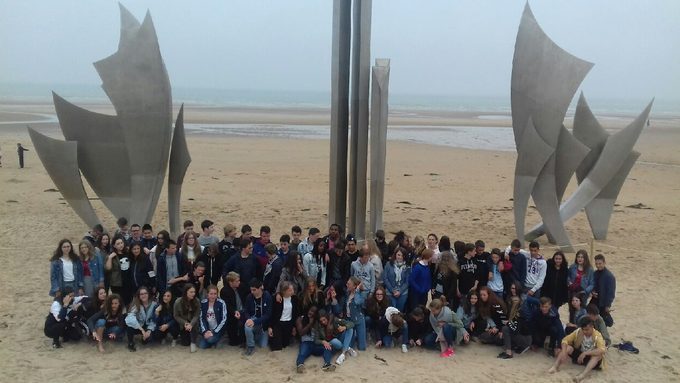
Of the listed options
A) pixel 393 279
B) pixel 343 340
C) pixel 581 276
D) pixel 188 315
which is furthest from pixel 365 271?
pixel 581 276

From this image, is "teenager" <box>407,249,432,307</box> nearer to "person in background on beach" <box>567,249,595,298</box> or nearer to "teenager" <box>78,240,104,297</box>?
"person in background on beach" <box>567,249,595,298</box>

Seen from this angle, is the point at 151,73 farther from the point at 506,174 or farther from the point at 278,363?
the point at 506,174

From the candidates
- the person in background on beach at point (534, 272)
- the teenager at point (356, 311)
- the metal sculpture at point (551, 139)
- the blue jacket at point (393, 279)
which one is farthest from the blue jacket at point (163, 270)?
the metal sculpture at point (551, 139)

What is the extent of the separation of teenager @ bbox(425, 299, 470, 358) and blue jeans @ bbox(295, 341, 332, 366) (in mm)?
1192

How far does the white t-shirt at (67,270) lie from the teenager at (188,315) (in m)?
1.25

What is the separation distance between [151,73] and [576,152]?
24.6ft

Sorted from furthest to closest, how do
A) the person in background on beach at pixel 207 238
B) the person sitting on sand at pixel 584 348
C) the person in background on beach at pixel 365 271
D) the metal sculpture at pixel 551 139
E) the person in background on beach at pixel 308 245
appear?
the metal sculpture at pixel 551 139, the person in background on beach at pixel 207 238, the person in background on beach at pixel 308 245, the person in background on beach at pixel 365 271, the person sitting on sand at pixel 584 348

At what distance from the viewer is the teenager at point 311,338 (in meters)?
6.45

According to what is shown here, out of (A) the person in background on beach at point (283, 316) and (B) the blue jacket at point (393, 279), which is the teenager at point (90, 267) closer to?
(A) the person in background on beach at point (283, 316)

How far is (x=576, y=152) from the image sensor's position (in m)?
10.9

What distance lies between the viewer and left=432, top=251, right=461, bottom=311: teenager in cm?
695

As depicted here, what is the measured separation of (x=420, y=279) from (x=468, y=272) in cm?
58

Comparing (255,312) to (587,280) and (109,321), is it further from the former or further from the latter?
(587,280)

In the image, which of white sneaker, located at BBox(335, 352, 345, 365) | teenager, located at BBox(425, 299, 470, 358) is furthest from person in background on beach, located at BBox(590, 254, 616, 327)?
white sneaker, located at BBox(335, 352, 345, 365)
